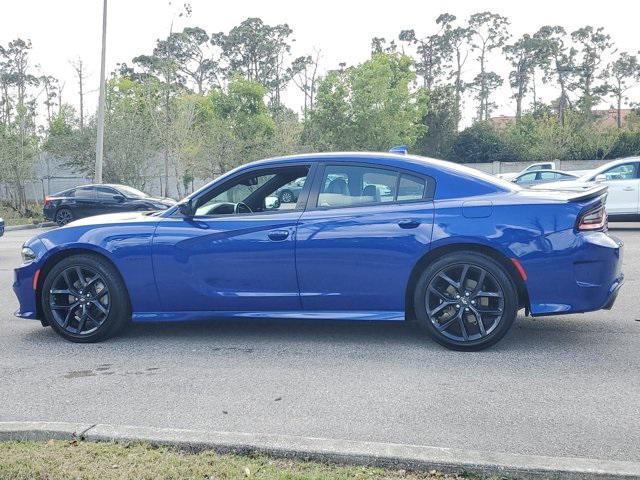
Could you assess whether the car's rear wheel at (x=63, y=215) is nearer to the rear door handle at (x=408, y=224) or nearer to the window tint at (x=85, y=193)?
the window tint at (x=85, y=193)

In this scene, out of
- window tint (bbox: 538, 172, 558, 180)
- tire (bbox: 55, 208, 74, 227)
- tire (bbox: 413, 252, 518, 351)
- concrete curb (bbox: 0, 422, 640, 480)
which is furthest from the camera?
window tint (bbox: 538, 172, 558, 180)

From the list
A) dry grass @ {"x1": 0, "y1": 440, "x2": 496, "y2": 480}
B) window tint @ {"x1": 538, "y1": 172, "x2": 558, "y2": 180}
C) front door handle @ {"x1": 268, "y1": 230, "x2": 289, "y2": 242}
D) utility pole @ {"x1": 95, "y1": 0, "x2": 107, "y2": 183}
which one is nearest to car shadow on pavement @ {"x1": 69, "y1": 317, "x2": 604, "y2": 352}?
front door handle @ {"x1": 268, "y1": 230, "x2": 289, "y2": 242}

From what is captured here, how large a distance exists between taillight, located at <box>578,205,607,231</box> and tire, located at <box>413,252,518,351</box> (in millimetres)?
663

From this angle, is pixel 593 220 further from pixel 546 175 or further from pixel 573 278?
pixel 546 175

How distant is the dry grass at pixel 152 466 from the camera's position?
3121mm

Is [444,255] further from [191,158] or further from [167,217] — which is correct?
[191,158]

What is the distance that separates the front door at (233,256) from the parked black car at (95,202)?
1554cm

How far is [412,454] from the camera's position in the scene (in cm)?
322

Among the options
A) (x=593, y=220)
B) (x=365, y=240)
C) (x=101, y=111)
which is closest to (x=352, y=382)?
(x=365, y=240)

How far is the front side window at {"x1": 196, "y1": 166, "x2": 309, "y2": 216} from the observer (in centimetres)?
563

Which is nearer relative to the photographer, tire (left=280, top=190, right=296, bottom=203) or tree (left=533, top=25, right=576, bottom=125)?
tire (left=280, top=190, right=296, bottom=203)

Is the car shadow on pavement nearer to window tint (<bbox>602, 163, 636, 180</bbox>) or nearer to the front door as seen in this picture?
the front door

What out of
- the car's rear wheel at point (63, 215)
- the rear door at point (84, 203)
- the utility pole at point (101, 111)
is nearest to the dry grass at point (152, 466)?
the rear door at point (84, 203)

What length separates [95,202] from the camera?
21359 mm
